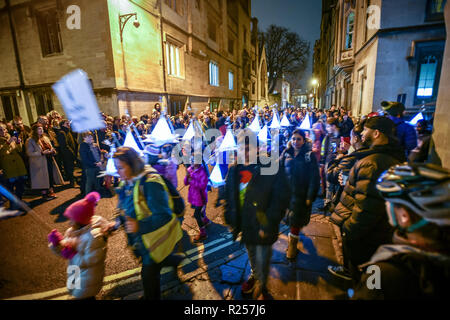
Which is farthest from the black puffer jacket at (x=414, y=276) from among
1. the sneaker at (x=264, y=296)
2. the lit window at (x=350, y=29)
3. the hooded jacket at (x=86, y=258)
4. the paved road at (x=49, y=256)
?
the lit window at (x=350, y=29)

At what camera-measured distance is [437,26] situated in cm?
862

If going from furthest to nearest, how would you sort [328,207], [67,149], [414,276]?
[67,149] → [328,207] → [414,276]

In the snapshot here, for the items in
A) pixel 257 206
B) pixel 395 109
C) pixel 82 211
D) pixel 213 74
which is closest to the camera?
pixel 82 211

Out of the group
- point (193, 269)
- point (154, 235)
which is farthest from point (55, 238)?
point (193, 269)

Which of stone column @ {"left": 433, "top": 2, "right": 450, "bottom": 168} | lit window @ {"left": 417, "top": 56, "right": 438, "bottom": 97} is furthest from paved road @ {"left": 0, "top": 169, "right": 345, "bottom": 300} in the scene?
lit window @ {"left": 417, "top": 56, "right": 438, "bottom": 97}

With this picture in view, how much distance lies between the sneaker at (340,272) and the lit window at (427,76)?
10.7 metres

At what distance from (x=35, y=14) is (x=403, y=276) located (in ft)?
61.5

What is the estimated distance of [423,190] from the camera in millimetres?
1152

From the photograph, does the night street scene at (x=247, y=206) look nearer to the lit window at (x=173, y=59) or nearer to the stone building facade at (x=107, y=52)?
the stone building facade at (x=107, y=52)

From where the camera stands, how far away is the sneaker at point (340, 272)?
2788 millimetres

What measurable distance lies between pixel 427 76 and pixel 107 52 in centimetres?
1505

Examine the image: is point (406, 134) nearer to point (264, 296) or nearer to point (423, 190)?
point (423, 190)

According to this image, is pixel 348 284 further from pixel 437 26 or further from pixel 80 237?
pixel 437 26
